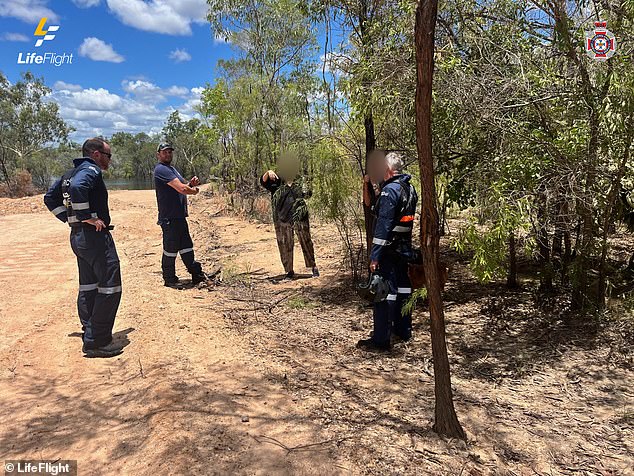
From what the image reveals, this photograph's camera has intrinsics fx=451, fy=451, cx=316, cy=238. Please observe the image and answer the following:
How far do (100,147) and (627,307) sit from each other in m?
5.53

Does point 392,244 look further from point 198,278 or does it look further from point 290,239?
point 198,278

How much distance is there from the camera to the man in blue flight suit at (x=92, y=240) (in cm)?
413

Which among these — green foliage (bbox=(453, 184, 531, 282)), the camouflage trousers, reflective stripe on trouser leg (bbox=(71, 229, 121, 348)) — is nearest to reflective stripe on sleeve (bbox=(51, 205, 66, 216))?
reflective stripe on trouser leg (bbox=(71, 229, 121, 348))

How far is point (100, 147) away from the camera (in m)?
4.38

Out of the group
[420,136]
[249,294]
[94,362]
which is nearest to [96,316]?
[94,362]

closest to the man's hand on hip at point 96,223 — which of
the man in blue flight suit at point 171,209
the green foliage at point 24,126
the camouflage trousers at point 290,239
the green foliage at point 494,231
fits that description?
the man in blue flight suit at point 171,209

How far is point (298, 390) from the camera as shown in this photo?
138 inches

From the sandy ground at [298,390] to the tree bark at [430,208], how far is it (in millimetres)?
247

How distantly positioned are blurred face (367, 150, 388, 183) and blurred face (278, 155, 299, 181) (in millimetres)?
1603

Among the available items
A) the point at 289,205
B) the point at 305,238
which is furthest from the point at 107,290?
the point at 305,238

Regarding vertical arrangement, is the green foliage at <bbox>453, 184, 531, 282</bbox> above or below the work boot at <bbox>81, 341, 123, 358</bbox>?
above

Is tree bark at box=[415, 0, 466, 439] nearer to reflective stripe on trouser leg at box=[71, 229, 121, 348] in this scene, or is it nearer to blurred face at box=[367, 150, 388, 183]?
blurred face at box=[367, 150, 388, 183]

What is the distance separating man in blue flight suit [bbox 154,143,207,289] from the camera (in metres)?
6.40

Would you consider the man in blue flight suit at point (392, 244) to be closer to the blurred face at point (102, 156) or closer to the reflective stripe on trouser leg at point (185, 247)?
the blurred face at point (102, 156)
